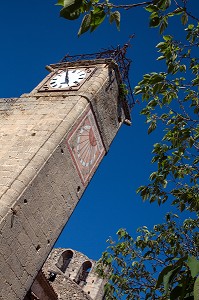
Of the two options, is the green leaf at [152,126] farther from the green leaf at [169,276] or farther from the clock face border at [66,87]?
the green leaf at [169,276]

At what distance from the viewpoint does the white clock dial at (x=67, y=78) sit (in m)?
10.2

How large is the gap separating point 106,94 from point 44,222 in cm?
483

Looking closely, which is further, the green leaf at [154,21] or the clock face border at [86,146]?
the clock face border at [86,146]

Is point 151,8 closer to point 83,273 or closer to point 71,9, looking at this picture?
point 71,9

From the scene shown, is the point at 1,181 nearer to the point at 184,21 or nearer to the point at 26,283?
the point at 26,283

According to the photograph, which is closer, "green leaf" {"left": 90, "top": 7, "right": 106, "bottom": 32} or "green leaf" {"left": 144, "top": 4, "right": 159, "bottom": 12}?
"green leaf" {"left": 90, "top": 7, "right": 106, "bottom": 32}

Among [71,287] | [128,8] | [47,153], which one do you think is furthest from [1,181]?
[71,287]

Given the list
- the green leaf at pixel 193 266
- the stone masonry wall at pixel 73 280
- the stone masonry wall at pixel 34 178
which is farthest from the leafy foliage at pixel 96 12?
the stone masonry wall at pixel 73 280

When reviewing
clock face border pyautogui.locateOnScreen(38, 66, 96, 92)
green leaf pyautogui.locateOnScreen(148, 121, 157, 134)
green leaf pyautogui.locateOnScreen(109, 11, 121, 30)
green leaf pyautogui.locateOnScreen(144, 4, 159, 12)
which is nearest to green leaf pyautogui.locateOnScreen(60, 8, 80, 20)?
green leaf pyautogui.locateOnScreen(109, 11, 121, 30)

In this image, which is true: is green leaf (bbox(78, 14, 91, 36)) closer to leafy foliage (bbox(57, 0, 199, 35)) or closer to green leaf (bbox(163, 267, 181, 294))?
leafy foliage (bbox(57, 0, 199, 35))

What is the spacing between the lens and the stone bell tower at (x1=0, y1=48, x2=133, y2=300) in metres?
6.07

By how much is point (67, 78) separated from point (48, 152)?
4136 mm

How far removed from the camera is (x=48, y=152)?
7.16 m

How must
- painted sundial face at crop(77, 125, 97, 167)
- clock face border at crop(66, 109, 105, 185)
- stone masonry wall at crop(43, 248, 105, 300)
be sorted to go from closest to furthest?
clock face border at crop(66, 109, 105, 185)
painted sundial face at crop(77, 125, 97, 167)
stone masonry wall at crop(43, 248, 105, 300)
